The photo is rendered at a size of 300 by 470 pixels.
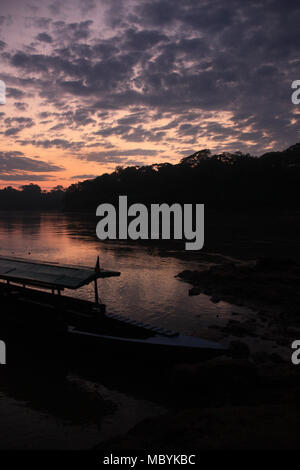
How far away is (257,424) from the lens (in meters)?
7.48

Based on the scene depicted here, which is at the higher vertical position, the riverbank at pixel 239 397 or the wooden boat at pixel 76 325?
the wooden boat at pixel 76 325

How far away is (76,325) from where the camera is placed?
1489 centimetres

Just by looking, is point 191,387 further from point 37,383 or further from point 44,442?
point 37,383

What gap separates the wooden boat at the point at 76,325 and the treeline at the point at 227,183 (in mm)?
96589

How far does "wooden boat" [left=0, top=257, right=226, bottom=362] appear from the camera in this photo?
11375 mm

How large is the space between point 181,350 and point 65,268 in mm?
6264

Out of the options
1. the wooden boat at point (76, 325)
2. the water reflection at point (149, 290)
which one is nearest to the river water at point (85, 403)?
the water reflection at point (149, 290)

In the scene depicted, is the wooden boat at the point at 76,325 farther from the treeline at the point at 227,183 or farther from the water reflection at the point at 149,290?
the treeline at the point at 227,183

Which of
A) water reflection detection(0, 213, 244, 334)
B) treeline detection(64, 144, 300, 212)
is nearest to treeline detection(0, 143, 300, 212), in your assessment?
treeline detection(64, 144, 300, 212)

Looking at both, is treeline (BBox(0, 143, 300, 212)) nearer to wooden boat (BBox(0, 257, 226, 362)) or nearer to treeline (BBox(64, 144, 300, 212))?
treeline (BBox(64, 144, 300, 212))

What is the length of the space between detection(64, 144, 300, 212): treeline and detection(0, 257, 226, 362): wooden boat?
317 ft

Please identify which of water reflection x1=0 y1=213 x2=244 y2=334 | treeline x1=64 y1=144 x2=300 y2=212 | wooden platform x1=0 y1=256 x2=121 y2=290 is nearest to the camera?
wooden platform x1=0 y1=256 x2=121 y2=290

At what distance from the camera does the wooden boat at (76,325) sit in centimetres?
1138
